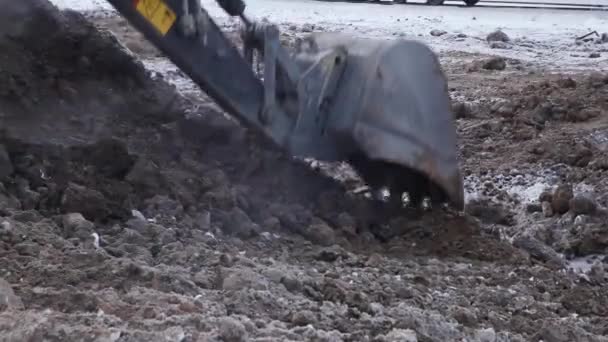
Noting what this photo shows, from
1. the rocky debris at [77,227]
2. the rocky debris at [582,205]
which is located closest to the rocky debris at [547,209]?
the rocky debris at [582,205]

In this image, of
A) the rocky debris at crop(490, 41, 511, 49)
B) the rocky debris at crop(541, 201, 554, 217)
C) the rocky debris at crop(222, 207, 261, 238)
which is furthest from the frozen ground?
the rocky debris at crop(222, 207, 261, 238)

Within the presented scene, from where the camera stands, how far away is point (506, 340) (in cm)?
393

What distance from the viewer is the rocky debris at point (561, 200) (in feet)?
19.8

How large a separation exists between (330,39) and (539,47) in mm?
8368

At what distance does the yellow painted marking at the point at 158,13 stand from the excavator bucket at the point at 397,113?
1.05 m

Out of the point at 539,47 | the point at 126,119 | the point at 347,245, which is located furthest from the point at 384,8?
the point at 347,245

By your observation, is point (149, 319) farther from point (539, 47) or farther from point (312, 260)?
point (539, 47)

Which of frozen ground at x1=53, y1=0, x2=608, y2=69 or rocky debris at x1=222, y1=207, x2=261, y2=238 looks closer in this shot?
rocky debris at x1=222, y1=207, x2=261, y2=238

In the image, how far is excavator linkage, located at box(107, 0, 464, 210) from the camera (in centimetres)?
526

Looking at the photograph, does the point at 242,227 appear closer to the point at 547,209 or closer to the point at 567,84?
the point at 547,209

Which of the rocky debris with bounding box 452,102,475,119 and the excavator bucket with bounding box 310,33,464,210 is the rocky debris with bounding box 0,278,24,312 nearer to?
the excavator bucket with bounding box 310,33,464,210

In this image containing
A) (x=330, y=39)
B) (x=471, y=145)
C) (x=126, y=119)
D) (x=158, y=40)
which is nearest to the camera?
(x=158, y=40)

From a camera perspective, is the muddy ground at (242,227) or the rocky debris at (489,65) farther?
the rocky debris at (489,65)

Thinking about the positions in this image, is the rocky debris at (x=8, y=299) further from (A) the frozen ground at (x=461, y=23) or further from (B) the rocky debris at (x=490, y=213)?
(A) the frozen ground at (x=461, y=23)
